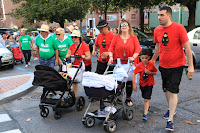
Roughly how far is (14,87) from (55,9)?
1780cm

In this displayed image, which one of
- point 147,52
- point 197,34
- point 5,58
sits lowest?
point 5,58

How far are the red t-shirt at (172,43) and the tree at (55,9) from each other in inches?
818

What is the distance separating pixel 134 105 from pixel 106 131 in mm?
1496

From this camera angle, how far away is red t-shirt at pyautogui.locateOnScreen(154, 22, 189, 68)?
367cm

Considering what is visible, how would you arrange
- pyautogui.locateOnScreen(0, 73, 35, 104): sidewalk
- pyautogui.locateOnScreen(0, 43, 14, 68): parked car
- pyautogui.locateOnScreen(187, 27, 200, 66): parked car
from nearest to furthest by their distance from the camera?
pyautogui.locateOnScreen(0, 73, 35, 104): sidewalk, pyautogui.locateOnScreen(187, 27, 200, 66): parked car, pyautogui.locateOnScreen(0, 43, 14, 68): parked car

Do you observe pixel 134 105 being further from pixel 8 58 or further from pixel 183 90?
pixel 8 58

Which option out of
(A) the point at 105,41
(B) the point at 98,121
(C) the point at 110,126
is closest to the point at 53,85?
(B) the point at 98,121

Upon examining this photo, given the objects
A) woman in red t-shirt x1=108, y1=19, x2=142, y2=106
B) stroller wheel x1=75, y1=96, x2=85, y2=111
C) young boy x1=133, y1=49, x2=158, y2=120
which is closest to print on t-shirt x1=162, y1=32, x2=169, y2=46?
young boy x1=133, y1=49, x2=158, y2=120

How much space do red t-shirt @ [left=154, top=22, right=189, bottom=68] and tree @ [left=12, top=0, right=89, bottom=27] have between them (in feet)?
68.2

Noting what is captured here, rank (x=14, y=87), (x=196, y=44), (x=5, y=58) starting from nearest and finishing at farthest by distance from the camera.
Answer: (x=14, y=87), (x=196, y=44), (x=5, y=58)

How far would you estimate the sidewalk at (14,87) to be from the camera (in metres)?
6.09

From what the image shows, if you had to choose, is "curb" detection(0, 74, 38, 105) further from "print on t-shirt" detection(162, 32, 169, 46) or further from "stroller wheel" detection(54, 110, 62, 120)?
"print on t-shirt" detection(162, 32, 169, 46)

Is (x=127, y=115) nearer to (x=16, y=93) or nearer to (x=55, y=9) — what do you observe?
(x=16, y=93)

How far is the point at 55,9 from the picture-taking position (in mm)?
23297
